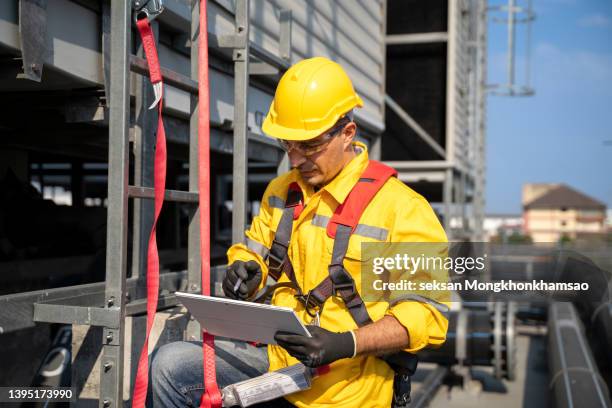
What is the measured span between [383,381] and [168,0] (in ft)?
7.44

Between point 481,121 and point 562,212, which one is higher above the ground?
point 481,121

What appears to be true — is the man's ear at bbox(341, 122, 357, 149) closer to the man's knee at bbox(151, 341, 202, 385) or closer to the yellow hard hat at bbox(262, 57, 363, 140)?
the yellow hard hat at bbox(262, 57, 363, 140)

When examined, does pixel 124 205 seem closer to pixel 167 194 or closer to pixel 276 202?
pixel 167 194

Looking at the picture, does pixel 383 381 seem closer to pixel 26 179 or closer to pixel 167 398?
pixel 167 398

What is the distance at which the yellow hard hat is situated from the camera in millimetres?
2641

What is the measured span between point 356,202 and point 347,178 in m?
0.16

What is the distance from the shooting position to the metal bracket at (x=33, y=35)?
2.57 m

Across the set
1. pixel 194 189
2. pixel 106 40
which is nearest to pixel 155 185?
pixel 194 189

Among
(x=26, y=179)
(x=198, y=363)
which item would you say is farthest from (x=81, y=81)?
(x=26, y=179)

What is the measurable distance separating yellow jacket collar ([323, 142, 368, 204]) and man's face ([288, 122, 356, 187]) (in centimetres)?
3

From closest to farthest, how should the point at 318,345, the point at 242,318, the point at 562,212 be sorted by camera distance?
the point at 318,345 < the point at 242,318 < the point at 562,212

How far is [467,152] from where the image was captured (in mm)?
12625

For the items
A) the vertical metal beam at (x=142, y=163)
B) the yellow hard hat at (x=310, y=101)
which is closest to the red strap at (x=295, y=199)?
the yellow hard hat at (x=310, y=101)

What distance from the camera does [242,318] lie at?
2.32m
